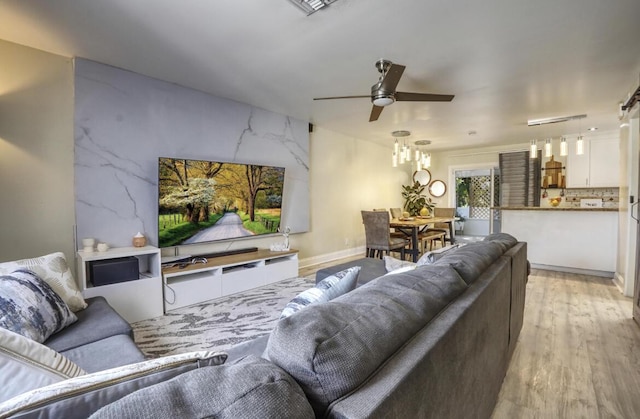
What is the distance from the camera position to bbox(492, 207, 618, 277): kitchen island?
14.3 feet

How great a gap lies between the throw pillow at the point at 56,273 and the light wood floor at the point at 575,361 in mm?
2597

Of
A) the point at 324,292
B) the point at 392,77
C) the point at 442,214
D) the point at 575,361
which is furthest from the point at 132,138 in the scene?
the point at 442,214

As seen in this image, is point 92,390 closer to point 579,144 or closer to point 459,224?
point 579,144

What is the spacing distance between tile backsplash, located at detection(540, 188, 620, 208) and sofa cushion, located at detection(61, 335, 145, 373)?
7.24 m

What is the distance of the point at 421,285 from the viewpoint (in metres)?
1.10

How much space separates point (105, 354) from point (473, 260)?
6.09ft

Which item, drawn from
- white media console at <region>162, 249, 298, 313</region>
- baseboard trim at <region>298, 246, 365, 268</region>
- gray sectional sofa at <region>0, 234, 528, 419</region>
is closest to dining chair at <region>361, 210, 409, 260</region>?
baseboard trim at <region>298, 246, 365, 268</region>

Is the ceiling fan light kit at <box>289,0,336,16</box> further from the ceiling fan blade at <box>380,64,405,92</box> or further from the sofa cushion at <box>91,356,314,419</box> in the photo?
the sofa cushion at <box>91,356,314,419</box>

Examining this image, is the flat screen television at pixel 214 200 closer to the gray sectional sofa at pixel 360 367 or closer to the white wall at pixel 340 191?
the white wall at pixel 340 191

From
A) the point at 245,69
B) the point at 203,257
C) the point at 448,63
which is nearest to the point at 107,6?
the point at 245,69

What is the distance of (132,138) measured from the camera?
10.5ft

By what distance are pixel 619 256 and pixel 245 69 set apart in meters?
5.27

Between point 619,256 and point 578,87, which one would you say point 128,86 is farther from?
point 619,256

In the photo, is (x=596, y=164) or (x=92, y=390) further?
(x=596, y=164)
